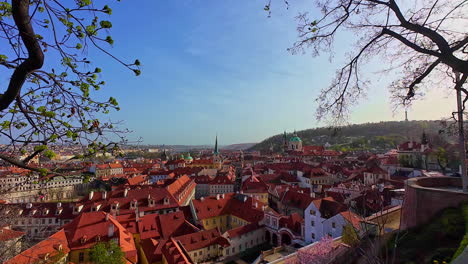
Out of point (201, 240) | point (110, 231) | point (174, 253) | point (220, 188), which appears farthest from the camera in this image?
point (220, 188)

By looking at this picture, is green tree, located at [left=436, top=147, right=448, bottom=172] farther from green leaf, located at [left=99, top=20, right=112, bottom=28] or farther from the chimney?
green leaf, located at [left=99, top=20, right=112, bottom=28]

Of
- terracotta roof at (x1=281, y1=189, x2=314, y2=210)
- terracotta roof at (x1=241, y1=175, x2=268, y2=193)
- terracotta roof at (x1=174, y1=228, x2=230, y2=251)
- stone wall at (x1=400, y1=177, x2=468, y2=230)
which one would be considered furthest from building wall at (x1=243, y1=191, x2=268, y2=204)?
stone wall at (x1=400, y1=177, x2=468, y2=230)

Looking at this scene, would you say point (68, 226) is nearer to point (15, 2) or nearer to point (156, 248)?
point (156, 248)

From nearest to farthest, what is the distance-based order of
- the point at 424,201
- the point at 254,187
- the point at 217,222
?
the point at 424,201 < the point at 217,222 < the point at 254,187

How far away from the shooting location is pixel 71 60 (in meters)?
3.62

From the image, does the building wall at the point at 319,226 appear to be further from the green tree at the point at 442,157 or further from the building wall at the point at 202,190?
the green tree at the point at 442,157

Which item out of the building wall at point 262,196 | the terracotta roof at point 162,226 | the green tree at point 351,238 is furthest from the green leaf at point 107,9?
the building wall at point 262,196

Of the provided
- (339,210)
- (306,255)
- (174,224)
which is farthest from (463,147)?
(174,224)

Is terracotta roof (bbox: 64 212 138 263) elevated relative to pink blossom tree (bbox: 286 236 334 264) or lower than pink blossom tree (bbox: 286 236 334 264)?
lower

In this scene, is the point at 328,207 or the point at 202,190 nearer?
the point at 328,207

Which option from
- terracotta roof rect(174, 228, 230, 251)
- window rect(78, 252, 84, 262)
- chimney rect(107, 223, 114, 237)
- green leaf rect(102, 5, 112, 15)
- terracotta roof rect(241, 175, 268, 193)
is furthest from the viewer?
terracotta roof rect(241, 175, 268, 193)

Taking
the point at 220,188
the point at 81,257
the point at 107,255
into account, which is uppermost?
the point at 107,255

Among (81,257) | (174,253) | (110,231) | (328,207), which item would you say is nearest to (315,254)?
(174,253)

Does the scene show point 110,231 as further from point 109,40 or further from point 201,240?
point 109,40
